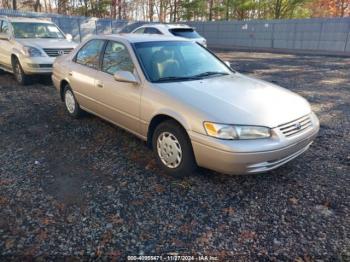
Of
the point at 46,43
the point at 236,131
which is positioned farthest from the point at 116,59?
the point at 46,43

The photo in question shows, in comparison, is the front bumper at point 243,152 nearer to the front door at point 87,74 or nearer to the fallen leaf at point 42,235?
the fallen leaf at point 42,235

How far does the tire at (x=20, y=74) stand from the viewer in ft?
26.0

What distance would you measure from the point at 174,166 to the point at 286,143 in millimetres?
1241

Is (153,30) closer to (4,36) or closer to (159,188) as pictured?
(4,36)

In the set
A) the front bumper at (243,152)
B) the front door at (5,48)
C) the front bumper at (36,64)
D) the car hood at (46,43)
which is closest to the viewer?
the front bumper at (243,152)

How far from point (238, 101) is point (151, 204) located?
1431 mm

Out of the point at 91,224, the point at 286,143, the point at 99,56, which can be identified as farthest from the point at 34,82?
the point at 286,143

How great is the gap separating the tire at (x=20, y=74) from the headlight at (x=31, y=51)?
0.54 m

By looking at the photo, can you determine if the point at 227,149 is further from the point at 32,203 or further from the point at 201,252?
the point at 32,203

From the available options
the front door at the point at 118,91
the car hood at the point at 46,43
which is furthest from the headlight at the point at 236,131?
the car hood at the point at 46,43

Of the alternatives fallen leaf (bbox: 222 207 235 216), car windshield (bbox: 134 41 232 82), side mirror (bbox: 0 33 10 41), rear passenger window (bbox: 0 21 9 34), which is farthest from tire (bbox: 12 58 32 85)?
fallen leaf (bbox: 222 207 235 216)

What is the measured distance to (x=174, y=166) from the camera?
3.37 meters

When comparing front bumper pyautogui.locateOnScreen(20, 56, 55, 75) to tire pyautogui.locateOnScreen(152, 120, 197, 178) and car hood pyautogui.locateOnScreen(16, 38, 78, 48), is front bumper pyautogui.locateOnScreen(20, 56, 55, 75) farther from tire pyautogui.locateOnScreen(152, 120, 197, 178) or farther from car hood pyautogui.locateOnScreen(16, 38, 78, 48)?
tire pyautogui.locateOnScreen(152, 120, 197, 178)

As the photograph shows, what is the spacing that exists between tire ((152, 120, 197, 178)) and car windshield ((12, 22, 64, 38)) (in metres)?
6.83
